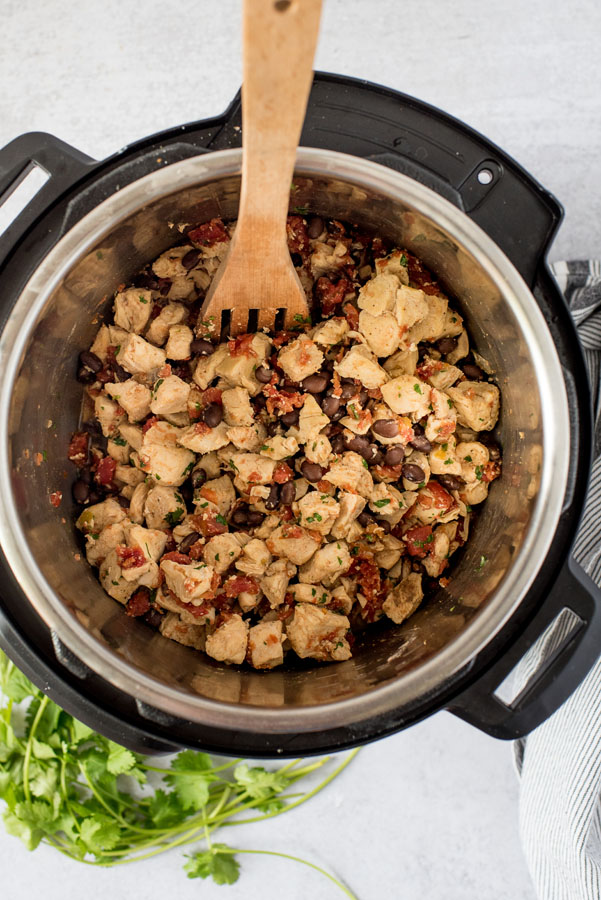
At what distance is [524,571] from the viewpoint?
172 cm

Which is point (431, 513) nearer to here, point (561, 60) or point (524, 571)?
point (524, 571)

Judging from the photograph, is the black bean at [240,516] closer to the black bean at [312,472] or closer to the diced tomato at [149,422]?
the black bean at [312,472]

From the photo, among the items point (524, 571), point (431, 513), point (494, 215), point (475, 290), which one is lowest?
point (524, 571)

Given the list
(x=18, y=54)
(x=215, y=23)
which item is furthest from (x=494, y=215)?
(x=18, y=54)

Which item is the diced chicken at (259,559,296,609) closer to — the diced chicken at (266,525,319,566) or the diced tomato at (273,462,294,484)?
the diced chicken at (266,525,319,566)

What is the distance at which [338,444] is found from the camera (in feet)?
6.66

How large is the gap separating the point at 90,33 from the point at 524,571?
2.32 meters

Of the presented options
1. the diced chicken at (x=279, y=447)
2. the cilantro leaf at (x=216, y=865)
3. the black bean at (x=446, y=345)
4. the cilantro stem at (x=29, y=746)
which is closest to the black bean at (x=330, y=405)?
the diced chicken at (x=279, y=447)

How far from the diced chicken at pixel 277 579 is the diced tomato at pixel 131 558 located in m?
0.34

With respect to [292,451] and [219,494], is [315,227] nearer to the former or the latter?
[292,451]

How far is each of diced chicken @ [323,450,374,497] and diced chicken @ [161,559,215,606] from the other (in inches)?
16.3

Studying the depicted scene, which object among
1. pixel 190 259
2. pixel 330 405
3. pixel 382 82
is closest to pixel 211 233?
pixel 190 259

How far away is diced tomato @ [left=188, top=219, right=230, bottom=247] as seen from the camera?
203 centimetres

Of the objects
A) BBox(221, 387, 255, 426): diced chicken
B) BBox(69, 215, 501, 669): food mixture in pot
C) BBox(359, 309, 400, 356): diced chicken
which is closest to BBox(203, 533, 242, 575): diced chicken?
BBox(69, 215, 501, 669): food mixture in pot
